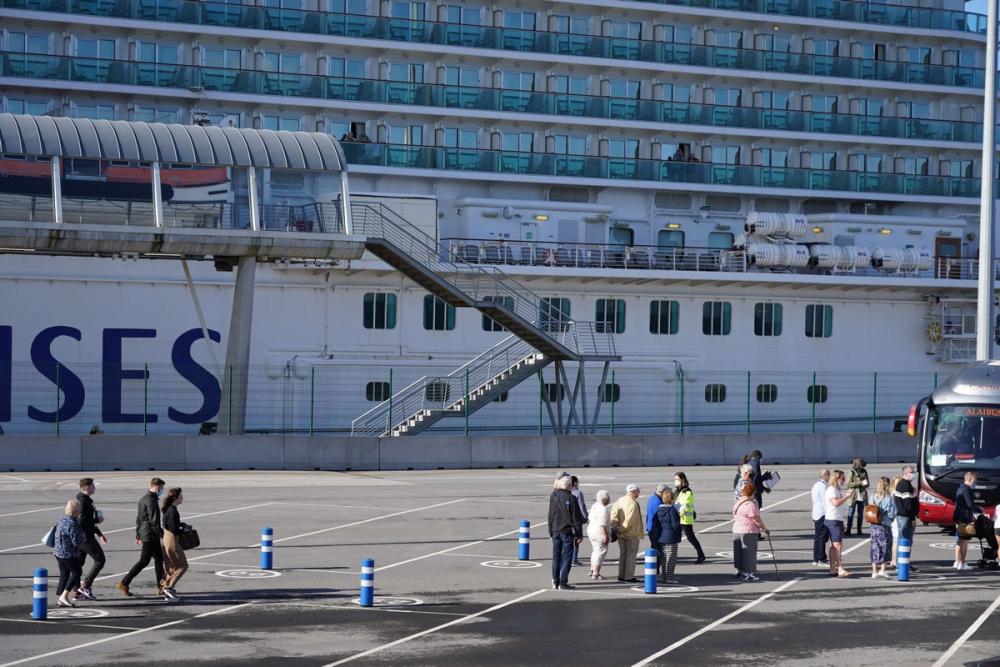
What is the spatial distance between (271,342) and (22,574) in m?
22.1

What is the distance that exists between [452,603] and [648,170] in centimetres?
3144

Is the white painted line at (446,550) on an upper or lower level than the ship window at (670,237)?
lower

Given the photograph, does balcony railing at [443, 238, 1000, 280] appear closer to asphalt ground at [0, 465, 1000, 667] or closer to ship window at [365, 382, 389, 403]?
ship window at [365, 382, 389, 403]

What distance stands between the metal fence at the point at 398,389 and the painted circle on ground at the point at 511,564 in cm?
1535

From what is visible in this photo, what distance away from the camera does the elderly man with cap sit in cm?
1950

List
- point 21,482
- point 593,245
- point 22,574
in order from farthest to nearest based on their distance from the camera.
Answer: point 593,245
point 21,482
point 22,574

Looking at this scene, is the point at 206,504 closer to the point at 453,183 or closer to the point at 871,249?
the point at 453,183

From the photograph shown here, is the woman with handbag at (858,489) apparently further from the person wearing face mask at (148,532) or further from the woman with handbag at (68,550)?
the woman with handbag at (68,550)

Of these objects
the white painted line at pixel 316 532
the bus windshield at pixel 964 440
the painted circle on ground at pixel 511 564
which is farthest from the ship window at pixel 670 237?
the painted circle on ground at pixel 511 564

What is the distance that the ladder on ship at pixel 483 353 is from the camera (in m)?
39.1

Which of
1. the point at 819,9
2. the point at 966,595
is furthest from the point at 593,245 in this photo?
the point at 966,595

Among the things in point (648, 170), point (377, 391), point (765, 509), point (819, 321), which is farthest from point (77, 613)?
point (819, 321)

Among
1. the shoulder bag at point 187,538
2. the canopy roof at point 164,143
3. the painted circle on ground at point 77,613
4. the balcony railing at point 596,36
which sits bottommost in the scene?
the painted circle on ground at point 77,613

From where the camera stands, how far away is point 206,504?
90.8 ft
